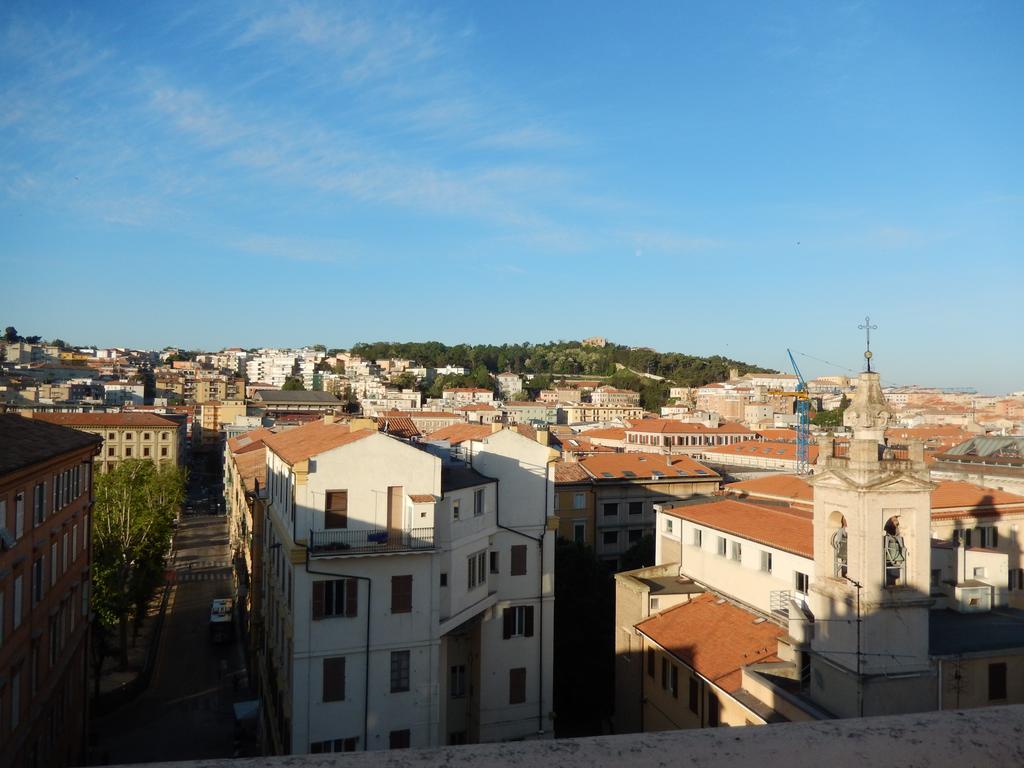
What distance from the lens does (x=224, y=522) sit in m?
68.6

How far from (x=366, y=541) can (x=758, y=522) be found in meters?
13.6

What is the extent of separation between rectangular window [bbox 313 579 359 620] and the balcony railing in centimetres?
75

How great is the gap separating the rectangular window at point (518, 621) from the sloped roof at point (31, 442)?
13.0 m

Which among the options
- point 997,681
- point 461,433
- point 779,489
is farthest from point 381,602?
point 779,489

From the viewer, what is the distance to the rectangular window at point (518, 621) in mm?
22516

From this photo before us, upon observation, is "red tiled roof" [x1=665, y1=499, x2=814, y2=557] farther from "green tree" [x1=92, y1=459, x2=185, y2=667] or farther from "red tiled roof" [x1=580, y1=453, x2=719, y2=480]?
"green tree" [x1=92, y1=459, x2=185, y2=667]

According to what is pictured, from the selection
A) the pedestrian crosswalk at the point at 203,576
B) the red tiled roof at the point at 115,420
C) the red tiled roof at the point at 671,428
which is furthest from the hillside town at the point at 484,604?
the red tiled roof at the point at 671,428

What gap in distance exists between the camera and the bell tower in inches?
595

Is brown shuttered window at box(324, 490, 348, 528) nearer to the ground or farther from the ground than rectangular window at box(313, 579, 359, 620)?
farther from the ground

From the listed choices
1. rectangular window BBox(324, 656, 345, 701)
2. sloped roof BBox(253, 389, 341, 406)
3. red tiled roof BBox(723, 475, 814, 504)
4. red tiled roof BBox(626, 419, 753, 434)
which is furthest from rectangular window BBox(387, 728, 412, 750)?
sloped roof BBox(253, 389, 341, 406)

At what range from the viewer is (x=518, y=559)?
75.6 ft

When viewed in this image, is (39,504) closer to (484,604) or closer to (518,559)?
(484,604)

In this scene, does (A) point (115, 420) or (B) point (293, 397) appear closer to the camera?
(A) point (115, 420)

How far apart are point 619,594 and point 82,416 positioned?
208 ft
